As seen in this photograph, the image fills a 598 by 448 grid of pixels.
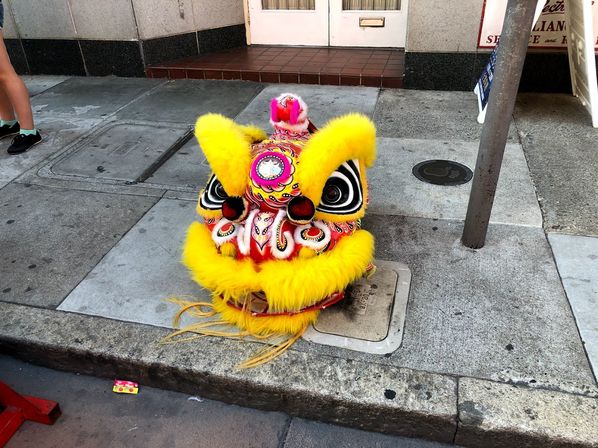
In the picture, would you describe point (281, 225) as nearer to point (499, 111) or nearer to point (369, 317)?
point (369, 317)

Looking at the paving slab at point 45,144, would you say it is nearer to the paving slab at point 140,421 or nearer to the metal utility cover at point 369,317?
the paving slab at point 140,421

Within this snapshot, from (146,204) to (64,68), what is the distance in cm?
394

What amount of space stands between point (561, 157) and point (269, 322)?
2.92 meters

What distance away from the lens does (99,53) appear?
6250 mm

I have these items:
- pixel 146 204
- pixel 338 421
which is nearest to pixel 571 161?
pixel 338 421

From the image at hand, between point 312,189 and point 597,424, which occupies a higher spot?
point 312,189

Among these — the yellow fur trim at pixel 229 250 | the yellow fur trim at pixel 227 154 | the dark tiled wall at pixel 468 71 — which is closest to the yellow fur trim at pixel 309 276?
the yellow fur trim at pixel 229 250

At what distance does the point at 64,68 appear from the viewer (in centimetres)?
645

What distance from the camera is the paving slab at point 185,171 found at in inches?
151

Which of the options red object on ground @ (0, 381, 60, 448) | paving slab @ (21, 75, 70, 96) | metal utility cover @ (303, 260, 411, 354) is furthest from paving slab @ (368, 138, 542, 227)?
paving slab @ (21, 75, 70, 96)

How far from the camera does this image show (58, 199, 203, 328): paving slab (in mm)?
2629

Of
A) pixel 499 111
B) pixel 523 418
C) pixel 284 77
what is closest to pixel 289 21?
pixel 284 77

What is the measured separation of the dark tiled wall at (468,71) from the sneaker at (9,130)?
3.97 m

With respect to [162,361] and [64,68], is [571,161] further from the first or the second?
[64,68]
